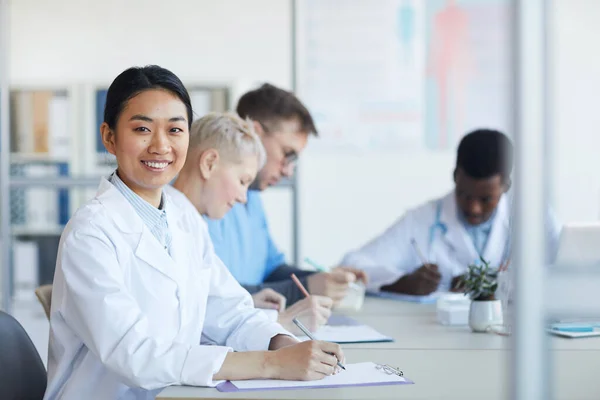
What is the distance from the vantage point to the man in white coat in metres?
2.72

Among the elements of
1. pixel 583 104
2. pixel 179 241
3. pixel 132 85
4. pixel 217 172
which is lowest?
pixel 179 241

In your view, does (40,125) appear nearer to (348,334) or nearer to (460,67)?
(460,67)

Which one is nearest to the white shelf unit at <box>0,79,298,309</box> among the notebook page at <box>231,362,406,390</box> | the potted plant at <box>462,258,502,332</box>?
the potted plant at <box>462,258,502,332</box>

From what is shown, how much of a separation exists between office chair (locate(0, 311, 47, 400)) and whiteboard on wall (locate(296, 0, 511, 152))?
375cm

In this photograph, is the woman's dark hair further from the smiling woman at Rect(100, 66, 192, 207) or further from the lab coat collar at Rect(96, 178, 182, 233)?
the lab coat collar at Rect(96, 178, 182, 233)

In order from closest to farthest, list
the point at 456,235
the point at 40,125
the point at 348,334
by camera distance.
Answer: the point at 348,334, the point at 456,235, the point at 40,125

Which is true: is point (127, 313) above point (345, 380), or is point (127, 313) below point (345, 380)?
above

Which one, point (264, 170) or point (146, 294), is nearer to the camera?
point (146, 294)

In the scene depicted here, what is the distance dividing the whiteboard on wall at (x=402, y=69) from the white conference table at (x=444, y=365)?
10.5ft

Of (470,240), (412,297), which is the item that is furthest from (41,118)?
(412,297)

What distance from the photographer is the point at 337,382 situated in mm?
1261

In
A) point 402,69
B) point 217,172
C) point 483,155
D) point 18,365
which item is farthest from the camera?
point 402,69

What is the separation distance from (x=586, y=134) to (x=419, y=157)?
43.4 inches

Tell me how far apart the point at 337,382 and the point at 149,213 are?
513 millimetres
